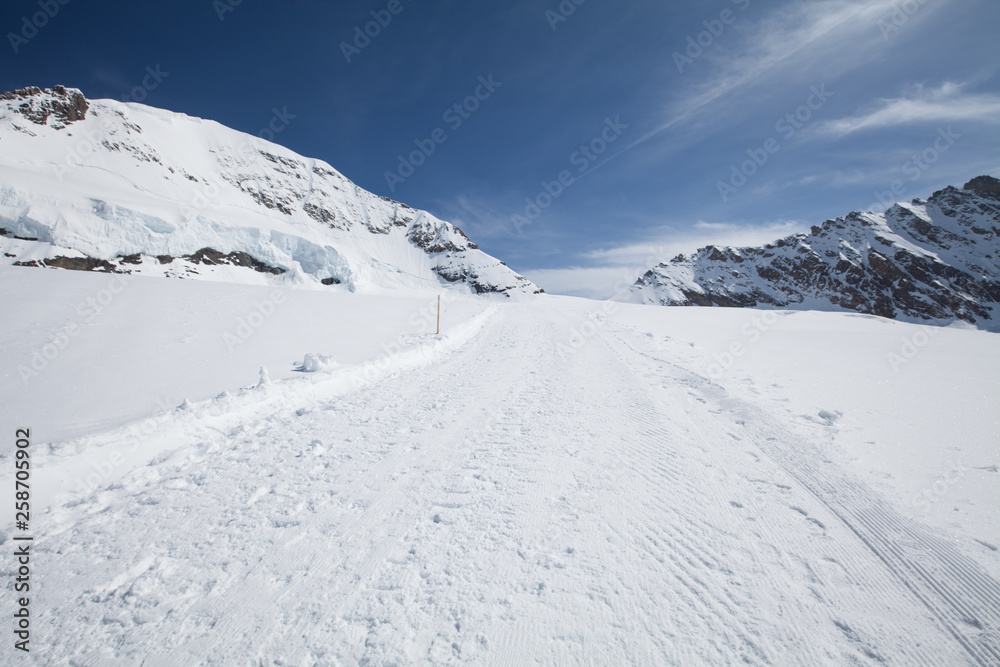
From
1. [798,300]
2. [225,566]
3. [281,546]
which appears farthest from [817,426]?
[798,300]

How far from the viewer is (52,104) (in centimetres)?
6300

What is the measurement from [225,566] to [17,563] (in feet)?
4.87

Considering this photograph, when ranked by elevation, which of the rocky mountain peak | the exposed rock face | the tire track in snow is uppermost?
the rocky mountain peak

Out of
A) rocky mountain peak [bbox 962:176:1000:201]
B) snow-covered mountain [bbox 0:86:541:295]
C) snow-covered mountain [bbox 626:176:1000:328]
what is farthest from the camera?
rocky mountain peak [bbox 962:176:1000:201]

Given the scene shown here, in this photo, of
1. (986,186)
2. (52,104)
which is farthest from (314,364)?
(986,186)

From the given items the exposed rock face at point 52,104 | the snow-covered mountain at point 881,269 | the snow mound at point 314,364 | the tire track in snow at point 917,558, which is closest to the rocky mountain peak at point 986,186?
the snow-covered mountain at point 881,269

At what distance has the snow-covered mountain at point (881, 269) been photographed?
13950cm

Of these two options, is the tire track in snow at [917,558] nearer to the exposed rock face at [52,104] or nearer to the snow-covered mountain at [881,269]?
the exposed rock face at [52,104]

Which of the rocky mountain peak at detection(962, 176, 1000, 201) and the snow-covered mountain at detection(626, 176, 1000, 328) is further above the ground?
the rocky mountain peak at detection(962, 176, 1000, 201)

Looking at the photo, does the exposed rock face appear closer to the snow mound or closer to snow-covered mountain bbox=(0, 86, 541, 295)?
snow-covered mountain bbox=(0, 86, 541, 295)

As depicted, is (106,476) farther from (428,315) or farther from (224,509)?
(428,315)

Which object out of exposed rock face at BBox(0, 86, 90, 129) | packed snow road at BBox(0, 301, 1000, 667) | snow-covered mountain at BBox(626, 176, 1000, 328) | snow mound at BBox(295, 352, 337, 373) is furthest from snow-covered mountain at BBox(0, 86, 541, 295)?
snow-covered mountain at BBox(626, 176, 1000, 328)

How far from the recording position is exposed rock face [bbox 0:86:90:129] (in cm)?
5938

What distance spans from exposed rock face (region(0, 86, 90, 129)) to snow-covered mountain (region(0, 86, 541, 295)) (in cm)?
19
